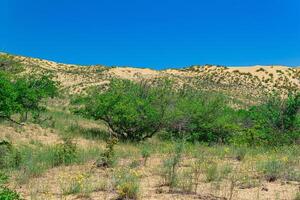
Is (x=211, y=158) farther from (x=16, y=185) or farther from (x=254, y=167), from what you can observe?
(x=16, y=185)

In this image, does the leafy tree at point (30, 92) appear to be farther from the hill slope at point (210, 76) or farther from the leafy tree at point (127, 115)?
the hill slope at point (210, 76)

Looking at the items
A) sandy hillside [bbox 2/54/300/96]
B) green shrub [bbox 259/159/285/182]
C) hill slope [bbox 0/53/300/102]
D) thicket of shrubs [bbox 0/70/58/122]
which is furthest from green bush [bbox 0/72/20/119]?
sandy hillside [bbox 2/54/300/96]

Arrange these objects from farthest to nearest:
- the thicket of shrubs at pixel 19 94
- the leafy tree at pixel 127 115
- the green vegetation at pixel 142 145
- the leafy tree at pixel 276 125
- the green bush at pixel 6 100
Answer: the leafy tree at pixel 127 115, the leafy tree at pixel 276 125, the thicket of shrubs at pixel 19 94, the green bush at pixel 6 100, the green vegetation at pixel 142 145

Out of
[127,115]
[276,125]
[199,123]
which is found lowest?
[199,123]

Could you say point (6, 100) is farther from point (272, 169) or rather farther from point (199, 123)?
point (199, 123)

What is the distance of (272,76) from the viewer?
3093 inches

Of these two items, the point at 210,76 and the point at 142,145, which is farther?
the point at 210,76

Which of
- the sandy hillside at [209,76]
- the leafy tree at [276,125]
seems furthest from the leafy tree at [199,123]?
the sandy hillside at [209,76]

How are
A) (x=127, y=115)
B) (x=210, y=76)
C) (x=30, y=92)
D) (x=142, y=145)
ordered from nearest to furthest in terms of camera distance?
1. (x=30, y=92)
2. (x=142, y=145)
3. (x=127, y=115)
4. (x=210, y=76)

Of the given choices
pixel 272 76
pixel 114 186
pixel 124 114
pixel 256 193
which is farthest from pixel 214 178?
pixel 272 76

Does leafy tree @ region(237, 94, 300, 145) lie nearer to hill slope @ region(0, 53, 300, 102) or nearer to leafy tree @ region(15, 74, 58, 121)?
leafy tree @ region(15, 74, 58, 121)

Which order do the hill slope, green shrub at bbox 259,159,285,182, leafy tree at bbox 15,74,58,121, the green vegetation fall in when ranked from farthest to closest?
the hill slope
leafy tree at bbox 15,74,58,121
green shrub at bbox 259,159,285,182
the green vegetation

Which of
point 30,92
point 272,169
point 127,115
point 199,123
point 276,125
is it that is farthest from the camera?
point 199,123

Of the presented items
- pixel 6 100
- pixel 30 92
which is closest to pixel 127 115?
pixel 30 92
